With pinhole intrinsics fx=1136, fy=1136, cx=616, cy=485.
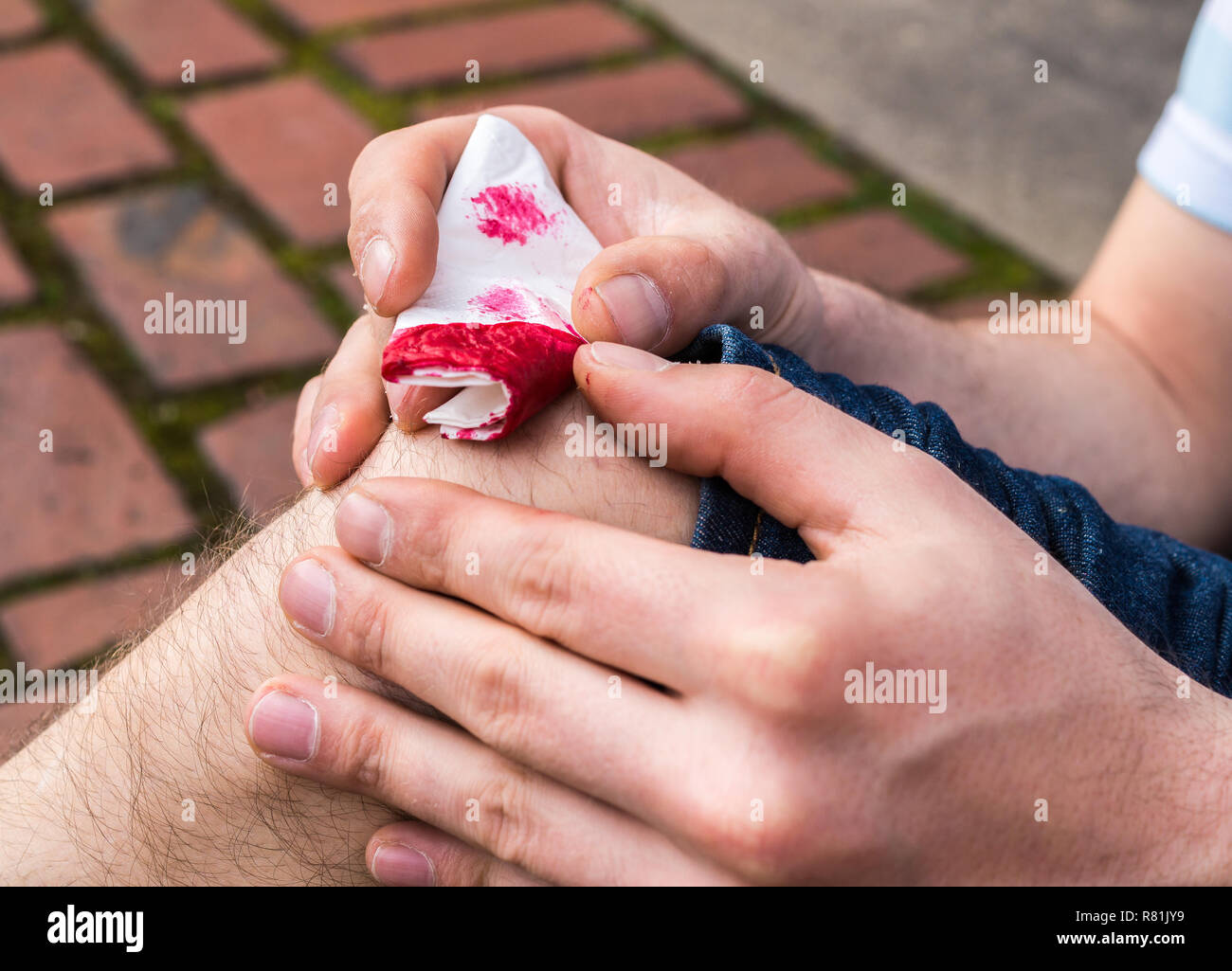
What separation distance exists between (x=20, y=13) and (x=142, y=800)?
223 cm

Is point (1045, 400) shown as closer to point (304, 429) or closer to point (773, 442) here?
point (773, 442)

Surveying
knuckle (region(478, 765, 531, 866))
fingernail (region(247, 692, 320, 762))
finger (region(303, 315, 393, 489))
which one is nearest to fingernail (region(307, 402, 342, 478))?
finger (region(303, 315, 393, 489))

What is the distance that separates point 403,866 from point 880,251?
5.58 ft

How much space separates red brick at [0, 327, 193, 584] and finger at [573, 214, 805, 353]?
1014 millimetres

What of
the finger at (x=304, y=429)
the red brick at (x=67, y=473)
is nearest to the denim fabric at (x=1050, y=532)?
the finger at (x=304, y=429)

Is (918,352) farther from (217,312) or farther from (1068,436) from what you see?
(217,312)

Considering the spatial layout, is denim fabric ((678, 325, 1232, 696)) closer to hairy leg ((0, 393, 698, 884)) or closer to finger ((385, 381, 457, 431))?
hairy leg ((0, 393, 698, 884))

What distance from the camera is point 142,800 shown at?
2.82 feet

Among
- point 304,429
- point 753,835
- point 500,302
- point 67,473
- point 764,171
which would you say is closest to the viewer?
point 753,835

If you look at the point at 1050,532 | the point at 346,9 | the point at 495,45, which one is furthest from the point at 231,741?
the point at 346,9

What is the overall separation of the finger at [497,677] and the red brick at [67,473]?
1.01 metres

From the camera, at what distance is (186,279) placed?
197cm

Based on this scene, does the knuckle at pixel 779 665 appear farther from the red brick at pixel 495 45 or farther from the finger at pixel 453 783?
the red brick at pixel 495 45

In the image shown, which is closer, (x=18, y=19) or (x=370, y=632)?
(x=370, y=632)
